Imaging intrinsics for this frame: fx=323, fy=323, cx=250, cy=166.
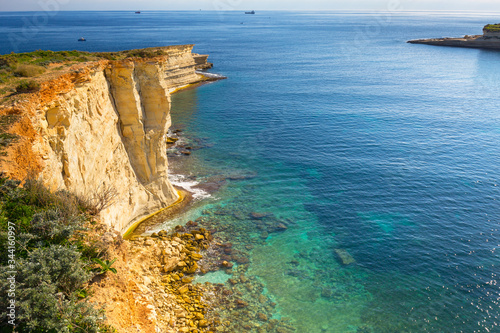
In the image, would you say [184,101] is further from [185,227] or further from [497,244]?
[497,244]

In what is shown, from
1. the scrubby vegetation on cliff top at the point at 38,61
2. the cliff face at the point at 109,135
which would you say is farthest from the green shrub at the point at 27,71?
the cliff face at the point at 109,135

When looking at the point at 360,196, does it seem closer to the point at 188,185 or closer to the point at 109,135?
the point at 188,185

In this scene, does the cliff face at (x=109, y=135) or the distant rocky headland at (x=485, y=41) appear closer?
the cliff face at (x=109, y=135)

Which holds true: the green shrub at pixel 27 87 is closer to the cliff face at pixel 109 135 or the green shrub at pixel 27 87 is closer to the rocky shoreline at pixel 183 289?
the cliff face at pixel 109 135

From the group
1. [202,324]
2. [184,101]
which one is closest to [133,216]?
[202,324]

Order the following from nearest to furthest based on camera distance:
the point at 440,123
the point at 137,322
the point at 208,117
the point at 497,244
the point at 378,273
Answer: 1. the point at 137,322
2. the point at 378,273
3. the point at 497,244
4. the point at 440,123
5. the point at 208,117
